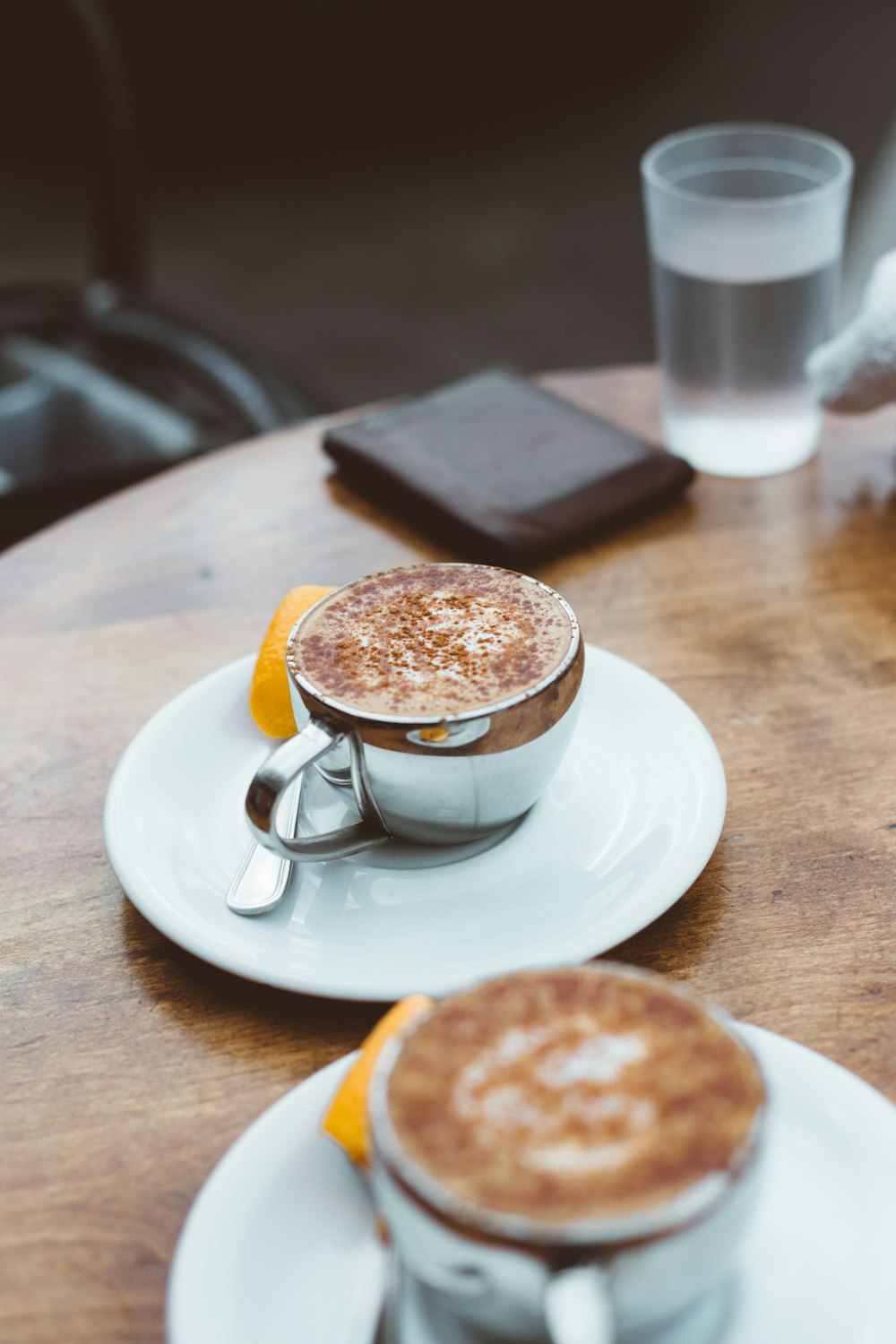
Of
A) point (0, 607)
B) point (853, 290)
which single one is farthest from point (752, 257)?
point (853, 290)

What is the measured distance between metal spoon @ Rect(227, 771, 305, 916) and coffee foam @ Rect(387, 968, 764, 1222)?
179mm

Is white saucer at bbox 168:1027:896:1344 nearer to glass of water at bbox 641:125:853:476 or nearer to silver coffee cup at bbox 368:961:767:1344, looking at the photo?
silver coffee cup at bbox 368:961:767:1344

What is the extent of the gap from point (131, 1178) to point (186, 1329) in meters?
0.09

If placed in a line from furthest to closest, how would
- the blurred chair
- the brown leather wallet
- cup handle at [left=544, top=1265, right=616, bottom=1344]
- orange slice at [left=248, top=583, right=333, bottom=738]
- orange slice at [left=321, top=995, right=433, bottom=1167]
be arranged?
1. the blurred chair
2. the brown leather wallet
3. orange slice at [left=248, top=583, right=333, bottom=738]
4. orange slice at [left=321, top=995, right=433, bottom=1167]
5. cup handle at [left=544, top=1265, right=616, bottom=1344]

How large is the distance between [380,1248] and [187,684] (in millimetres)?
393

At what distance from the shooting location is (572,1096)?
12.4 inches

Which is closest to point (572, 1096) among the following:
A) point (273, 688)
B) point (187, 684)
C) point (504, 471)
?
point (273, 688)

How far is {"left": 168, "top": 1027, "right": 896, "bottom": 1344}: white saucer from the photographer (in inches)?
13.7

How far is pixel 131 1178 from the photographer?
0.43m

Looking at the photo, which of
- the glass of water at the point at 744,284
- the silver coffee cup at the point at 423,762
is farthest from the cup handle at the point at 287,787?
the glass of water at the point at 744,284

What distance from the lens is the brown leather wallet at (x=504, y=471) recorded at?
0.82 metres

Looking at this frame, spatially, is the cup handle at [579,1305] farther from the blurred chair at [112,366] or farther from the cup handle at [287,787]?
the blurred chair at [112,366]

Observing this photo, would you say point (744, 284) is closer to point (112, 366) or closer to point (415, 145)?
point (112, 366)

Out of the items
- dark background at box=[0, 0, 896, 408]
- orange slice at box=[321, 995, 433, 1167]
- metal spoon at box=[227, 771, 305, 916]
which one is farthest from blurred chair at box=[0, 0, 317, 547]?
dark background at box=[0, 0, 896, 408]
